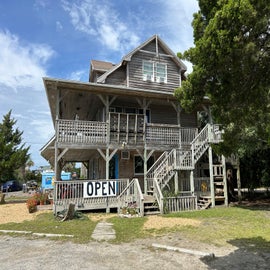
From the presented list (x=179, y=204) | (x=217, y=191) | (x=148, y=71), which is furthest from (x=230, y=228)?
(x=148, y=71)

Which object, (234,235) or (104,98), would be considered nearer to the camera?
(234,235)

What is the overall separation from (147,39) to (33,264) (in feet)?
51.6

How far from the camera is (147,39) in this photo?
1769 centimetres

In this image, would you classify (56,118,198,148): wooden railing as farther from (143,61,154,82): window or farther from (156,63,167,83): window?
(156,63,167,83): window

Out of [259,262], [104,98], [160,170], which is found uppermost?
[104,98]

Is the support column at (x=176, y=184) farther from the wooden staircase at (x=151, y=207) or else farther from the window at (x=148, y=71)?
the window at (x=148, y=71)

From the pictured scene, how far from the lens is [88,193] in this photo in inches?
482

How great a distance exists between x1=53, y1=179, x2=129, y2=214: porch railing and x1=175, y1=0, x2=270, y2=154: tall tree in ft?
25.2

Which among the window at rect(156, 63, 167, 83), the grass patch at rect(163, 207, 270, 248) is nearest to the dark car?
the window at rect(156, 63, 167, 83)

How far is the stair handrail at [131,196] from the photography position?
37.6ft

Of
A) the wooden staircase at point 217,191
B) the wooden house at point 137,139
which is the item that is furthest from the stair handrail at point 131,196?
the wooden staircase at point 217,191

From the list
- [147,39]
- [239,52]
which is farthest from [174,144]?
[239,52]

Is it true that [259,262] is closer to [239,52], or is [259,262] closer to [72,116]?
[239,52]

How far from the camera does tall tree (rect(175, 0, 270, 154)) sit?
426 cm
